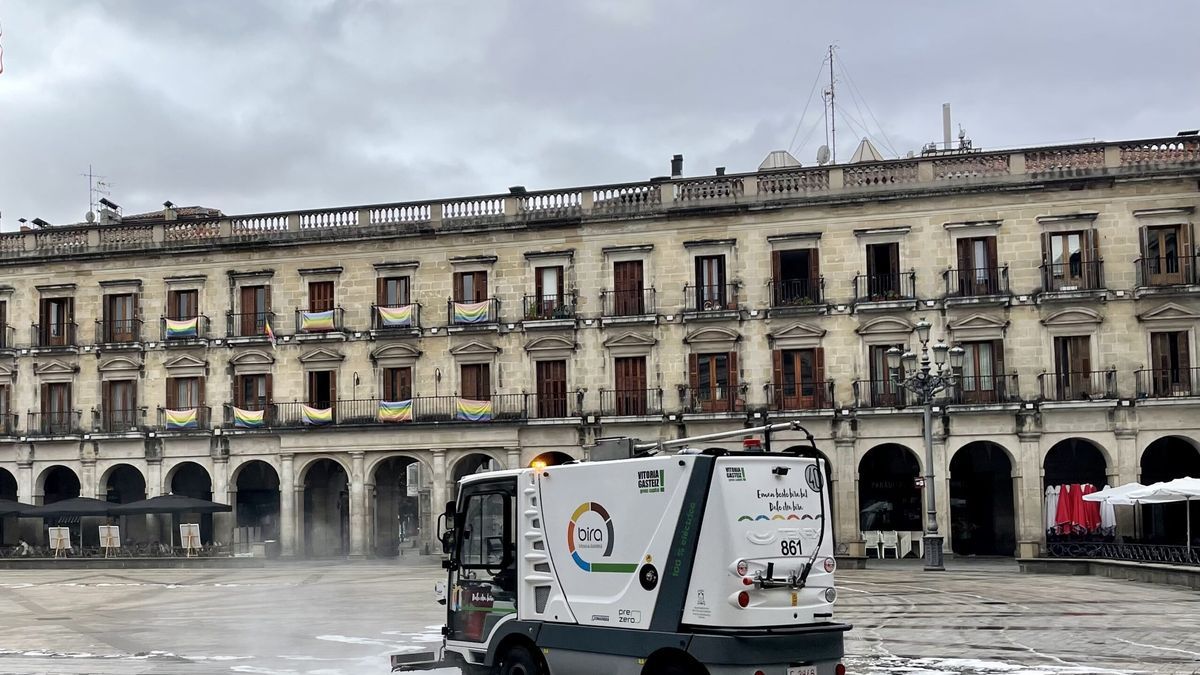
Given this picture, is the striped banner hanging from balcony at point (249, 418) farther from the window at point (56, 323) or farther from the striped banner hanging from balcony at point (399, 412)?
the window at point (56, 323)

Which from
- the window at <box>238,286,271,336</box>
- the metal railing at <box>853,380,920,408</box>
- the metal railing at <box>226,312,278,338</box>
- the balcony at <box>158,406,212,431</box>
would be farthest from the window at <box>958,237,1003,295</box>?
the balcony at <box>158,406,212,431</box>

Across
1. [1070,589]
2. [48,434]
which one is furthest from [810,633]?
[48,434]

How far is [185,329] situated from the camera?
153ft

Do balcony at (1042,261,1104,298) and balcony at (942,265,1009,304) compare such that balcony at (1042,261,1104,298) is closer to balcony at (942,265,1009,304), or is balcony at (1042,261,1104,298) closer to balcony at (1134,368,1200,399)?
balcony at (942,265,1009,304)

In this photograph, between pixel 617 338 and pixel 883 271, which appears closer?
pixel 883 271

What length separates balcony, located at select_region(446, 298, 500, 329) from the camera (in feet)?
145

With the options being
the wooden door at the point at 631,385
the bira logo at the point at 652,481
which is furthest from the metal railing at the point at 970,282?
the bira logo at the point at 652,481

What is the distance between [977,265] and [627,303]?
11678 mm

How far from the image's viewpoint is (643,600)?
11906 millimetres

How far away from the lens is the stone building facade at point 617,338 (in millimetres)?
39562

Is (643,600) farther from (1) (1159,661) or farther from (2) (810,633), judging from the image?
(1) (1159,661)

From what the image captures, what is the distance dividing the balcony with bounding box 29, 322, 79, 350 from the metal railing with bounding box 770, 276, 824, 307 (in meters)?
26.5

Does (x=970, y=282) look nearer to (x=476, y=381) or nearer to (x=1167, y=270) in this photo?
(x=1167, y=270)

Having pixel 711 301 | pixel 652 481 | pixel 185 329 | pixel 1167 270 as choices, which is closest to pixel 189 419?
pixel 185 329
